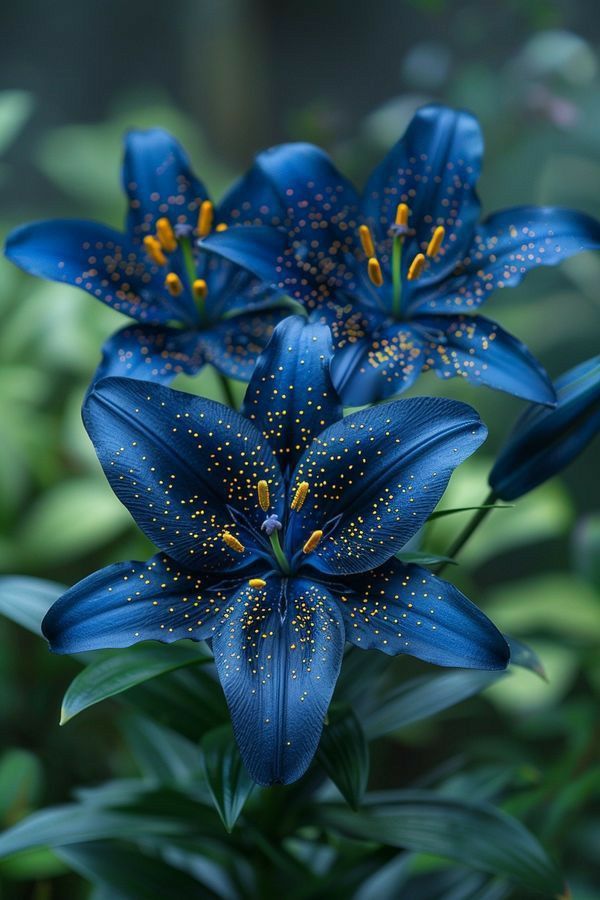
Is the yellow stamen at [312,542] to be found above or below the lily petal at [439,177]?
below

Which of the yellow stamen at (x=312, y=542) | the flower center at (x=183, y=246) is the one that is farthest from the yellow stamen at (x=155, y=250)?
the yellow stamen at (x=312, y=542)

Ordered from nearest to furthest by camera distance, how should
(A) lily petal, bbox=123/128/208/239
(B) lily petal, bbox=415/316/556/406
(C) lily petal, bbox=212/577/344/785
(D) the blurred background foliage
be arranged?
(C) lily petal, bbox=212/577/344/785
(B) lily petal, bbox=415/316/556/406
(A) lily petal, bbox=123/128/208/239
(D) the blurred background foliage

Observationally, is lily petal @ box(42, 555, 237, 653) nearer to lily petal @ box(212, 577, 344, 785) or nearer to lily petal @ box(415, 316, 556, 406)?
lily petal @ box(212, 577, 344, 785)

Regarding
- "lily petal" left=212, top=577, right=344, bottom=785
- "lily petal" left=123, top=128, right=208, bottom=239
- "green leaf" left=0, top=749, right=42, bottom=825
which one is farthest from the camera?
"green leaf" left=0, top=749, right=42, bottom=825

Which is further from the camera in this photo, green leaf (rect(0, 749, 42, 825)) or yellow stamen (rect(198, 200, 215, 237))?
green leaf (rect(0, 749, 42, 825))

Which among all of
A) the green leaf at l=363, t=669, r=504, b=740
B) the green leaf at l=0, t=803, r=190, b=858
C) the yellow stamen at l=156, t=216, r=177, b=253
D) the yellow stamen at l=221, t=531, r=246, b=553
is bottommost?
the green leaf at l=0, t=803, r=190, b=858

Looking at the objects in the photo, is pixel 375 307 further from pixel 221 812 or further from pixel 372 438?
pixel 221 812

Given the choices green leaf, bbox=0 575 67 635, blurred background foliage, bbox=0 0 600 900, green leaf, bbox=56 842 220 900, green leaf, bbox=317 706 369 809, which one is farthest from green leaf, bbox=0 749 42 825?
green leaf, bbox=317 706 369 809

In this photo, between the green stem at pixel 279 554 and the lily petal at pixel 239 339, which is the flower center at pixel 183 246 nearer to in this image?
the lily petal at pixel 239 339
